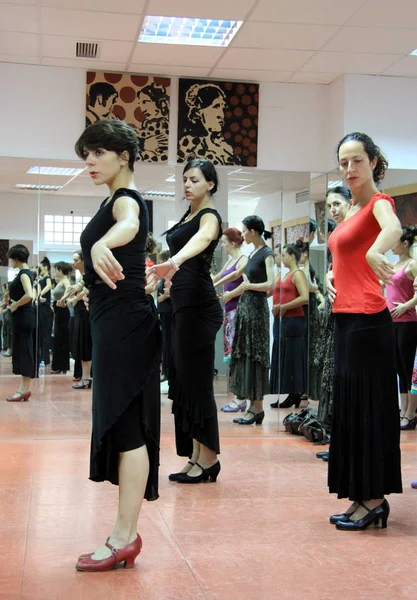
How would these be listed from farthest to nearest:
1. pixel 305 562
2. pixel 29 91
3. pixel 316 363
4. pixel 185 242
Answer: pixel 29 91 < pixel 316 363 < pixel 185 242 < pixel 305 562

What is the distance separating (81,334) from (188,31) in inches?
104

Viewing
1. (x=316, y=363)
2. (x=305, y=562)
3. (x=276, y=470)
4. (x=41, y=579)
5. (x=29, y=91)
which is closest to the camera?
(x=41, y=579)

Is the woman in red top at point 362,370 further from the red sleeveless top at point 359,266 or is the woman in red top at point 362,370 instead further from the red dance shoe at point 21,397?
the red dance shoe at point 21,397

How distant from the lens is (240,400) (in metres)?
6.72

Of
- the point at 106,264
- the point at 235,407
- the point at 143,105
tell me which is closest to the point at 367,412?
the point at 106,264

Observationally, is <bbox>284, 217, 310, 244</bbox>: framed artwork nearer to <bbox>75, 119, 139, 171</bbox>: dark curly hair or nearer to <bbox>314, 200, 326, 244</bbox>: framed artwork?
<bbox>314, 200, 326, 244</bbox>: framed artwork

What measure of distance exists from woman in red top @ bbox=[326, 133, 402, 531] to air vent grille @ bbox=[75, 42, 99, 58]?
3659 millimetres

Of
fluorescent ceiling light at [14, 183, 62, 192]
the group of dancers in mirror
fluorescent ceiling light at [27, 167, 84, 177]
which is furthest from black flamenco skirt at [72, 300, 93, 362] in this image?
the group of dancers in mirror

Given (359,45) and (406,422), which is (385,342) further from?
(359,45)

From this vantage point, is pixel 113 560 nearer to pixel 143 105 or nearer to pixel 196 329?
pixel 196 329

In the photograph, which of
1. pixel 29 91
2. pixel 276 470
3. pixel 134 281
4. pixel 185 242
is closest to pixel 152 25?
pixel 29 91

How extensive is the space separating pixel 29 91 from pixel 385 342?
4625mm

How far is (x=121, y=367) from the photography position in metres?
2.84

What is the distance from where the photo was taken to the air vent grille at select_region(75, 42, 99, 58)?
6.57 m
